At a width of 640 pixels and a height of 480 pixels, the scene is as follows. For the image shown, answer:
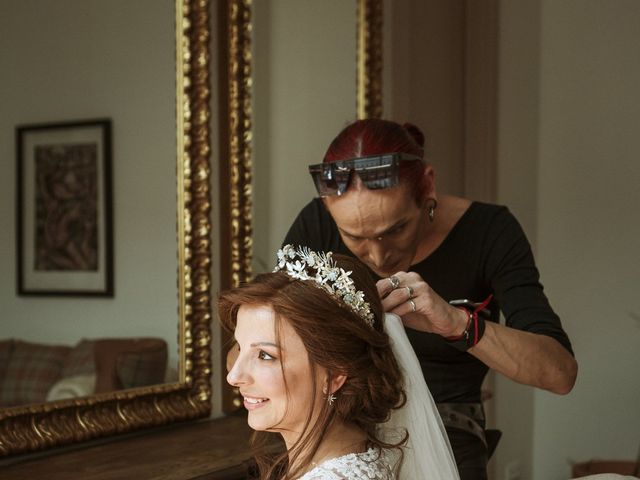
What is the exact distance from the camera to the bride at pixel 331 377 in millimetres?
1495

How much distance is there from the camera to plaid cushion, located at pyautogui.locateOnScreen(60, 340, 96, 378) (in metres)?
2.09

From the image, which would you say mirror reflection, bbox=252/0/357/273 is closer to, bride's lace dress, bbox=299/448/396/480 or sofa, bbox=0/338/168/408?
sofa, bbox=0/338/168/408

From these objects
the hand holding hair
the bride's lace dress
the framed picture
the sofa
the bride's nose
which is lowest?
the bride's lace dress

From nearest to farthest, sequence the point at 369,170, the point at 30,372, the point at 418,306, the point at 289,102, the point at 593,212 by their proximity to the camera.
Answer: the point at 418,306 < the point at 369,170 < the point at 30,372 < the point at 289,102 < the point at 593,212

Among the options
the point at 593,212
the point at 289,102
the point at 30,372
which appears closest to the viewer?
the point at 30,372

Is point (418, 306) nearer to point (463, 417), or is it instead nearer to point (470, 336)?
point (470, 336)

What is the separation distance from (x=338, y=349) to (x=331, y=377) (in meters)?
0.06

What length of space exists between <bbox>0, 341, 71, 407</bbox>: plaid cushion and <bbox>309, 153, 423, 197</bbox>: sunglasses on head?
2.35ft

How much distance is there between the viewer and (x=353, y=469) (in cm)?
145

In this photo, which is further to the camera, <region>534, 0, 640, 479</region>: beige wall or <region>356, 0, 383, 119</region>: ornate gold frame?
<region>534, 0, 640, 479</region>: beige wall

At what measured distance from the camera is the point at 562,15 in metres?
4.16

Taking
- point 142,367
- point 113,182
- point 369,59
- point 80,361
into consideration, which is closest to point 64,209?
point 113,182

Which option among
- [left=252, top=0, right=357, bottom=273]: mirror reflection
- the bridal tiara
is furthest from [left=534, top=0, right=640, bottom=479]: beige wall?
the bridal tiara

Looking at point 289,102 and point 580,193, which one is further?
point 580,193
